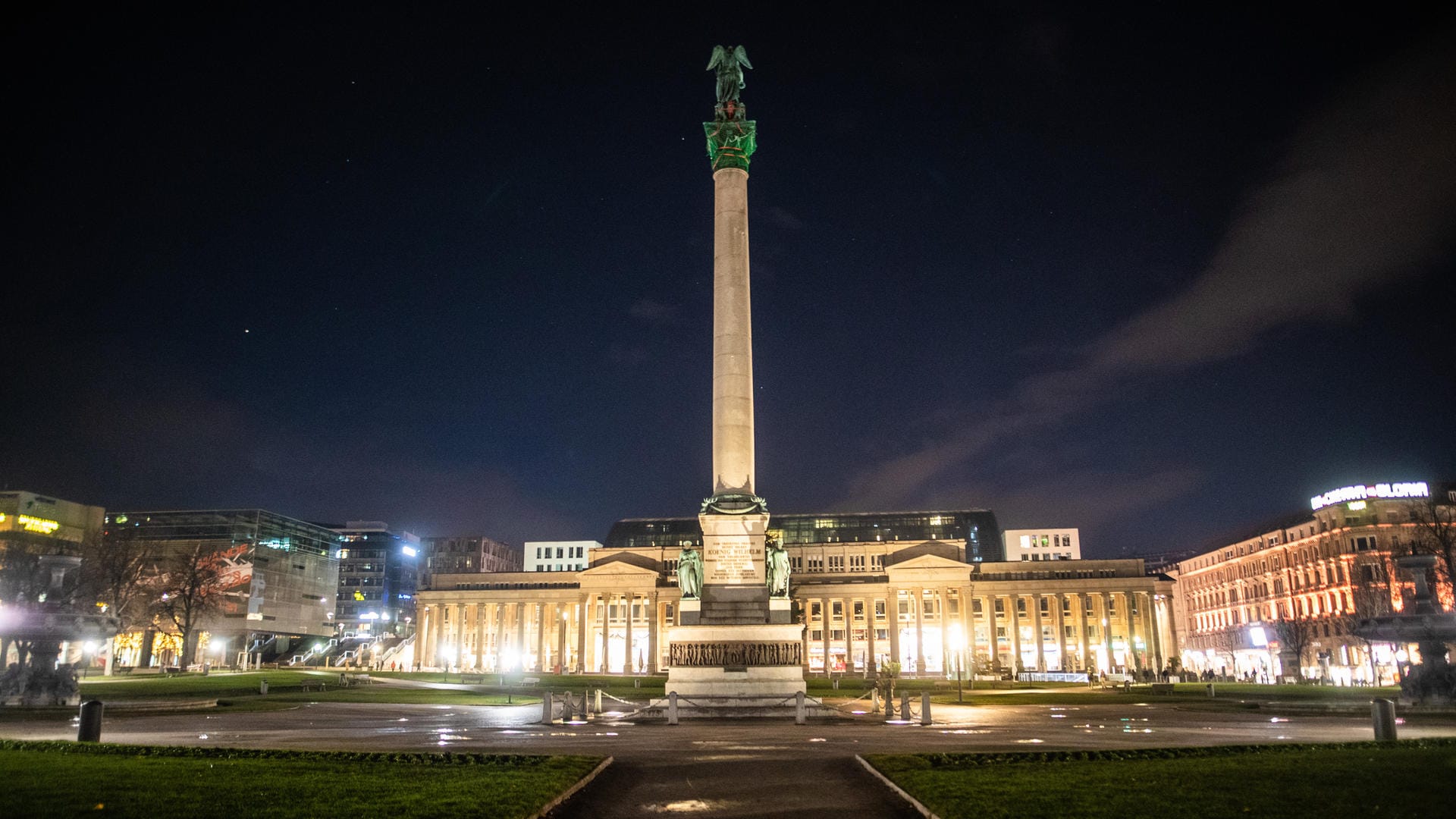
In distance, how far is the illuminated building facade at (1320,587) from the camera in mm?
100875

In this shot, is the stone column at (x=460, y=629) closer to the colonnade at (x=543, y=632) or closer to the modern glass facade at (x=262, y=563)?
the colonnade at (x=543, y=632)

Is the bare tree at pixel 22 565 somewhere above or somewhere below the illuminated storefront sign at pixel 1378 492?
below

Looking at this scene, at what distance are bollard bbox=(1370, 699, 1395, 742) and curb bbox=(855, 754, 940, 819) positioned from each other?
13128 mm

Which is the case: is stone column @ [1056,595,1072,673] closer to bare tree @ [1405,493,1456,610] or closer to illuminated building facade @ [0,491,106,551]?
bare tree @ [1405,493,1456,610]

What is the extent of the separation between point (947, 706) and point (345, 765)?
1337 inches

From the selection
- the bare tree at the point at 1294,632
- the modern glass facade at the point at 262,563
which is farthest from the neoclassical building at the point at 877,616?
the modern glass facade at the point at 262,563

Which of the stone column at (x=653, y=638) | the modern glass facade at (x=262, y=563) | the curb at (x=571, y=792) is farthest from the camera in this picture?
the stone column at (x=653, y=638)

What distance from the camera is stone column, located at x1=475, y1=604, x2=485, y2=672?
153000mm

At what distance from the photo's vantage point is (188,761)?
20.1 metres

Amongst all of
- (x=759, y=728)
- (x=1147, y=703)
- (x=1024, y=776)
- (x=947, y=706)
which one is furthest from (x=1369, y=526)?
(x=1024, y=776)

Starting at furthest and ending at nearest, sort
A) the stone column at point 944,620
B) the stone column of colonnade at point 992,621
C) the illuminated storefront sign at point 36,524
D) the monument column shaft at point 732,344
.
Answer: the stone column of colonnade at point 992,621, the stone column at point 944,620, the illuminated storefront sign at point 36,524, the monument column shaft at point 732,344

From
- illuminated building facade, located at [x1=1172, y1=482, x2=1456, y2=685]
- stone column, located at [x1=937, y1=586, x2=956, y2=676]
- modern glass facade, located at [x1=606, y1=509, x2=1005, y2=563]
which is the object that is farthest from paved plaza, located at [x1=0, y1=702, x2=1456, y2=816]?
modern glass facade, located at [x1=606, y1=509, x2=1005, y2=563]

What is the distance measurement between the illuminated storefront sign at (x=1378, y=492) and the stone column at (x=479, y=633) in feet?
401

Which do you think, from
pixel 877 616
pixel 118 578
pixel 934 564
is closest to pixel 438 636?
pixel 877 616
